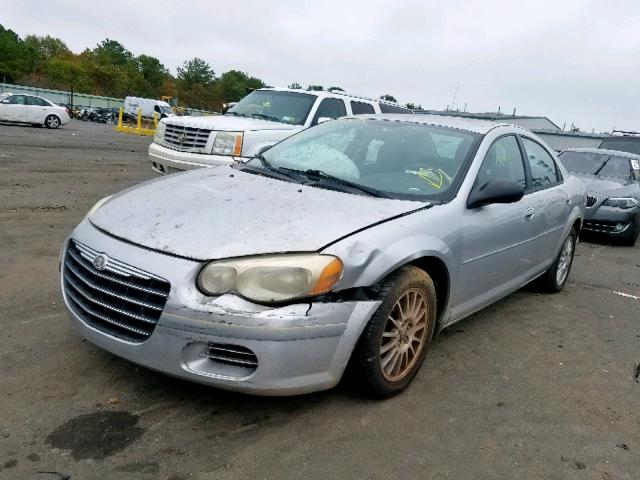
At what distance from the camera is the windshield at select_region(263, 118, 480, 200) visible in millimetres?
3443

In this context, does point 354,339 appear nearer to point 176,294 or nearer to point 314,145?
point 176,294

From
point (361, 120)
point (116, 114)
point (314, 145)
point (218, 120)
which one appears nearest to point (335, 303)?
point (314, 145)

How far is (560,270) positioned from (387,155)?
8.54ft

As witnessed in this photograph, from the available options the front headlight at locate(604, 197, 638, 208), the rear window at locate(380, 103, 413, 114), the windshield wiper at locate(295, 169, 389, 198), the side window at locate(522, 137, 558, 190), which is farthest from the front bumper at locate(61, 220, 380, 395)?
the front headlight at locate(604, 197, 638, 208)

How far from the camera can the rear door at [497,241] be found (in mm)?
3434

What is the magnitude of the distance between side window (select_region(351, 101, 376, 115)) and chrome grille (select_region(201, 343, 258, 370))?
22.2ft

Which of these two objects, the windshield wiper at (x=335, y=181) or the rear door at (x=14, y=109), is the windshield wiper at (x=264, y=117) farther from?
the rear door at (x=14, y=109)

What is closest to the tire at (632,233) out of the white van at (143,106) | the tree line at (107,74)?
the white van at (143,106)

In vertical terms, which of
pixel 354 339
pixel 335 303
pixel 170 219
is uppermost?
pixel 170 219

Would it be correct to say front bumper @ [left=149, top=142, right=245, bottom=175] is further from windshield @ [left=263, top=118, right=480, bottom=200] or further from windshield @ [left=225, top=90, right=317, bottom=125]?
windshield @ [left=263, top=118, right=480, bottom=200]

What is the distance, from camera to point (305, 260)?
2.51 metres

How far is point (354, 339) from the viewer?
262 cm

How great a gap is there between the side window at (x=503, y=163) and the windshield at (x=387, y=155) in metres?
0.15

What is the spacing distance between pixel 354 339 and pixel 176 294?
85 cm
